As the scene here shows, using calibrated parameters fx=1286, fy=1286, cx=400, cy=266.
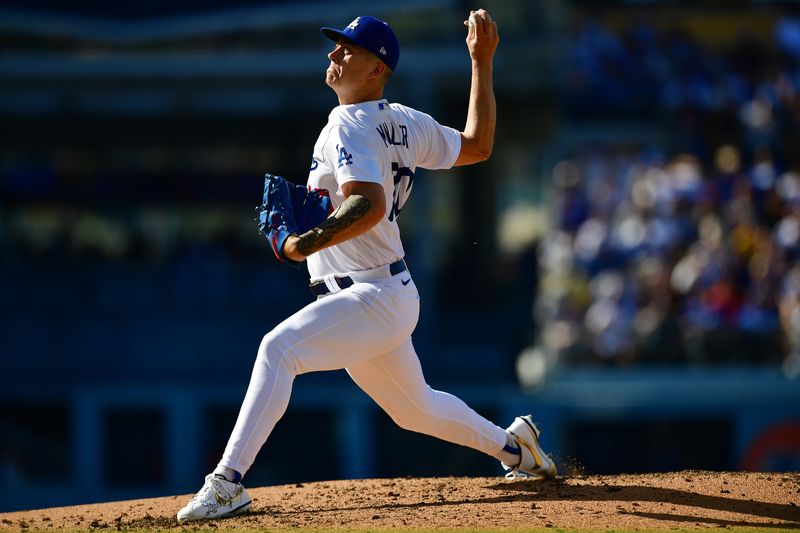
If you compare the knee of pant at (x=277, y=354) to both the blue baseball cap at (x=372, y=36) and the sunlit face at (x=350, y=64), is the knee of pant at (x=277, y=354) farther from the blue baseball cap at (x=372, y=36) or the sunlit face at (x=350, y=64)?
the blue baseball cap at (x=372, y=36)

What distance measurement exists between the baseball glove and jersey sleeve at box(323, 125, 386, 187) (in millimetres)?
116

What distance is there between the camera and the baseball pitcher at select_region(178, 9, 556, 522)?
436cm

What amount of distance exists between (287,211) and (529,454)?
1532 millimetres

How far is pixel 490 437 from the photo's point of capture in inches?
197

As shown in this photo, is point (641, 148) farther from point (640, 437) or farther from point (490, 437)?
point (490, 437)

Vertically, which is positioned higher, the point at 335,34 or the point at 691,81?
the point at 691,81

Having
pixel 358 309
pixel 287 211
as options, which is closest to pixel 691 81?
pixel 358 309

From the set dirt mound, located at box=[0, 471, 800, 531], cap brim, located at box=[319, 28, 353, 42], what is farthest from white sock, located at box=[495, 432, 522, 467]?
cap brim, located at box=[319, 28, 353, 42]

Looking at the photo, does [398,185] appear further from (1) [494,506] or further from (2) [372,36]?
(1) [494,506]

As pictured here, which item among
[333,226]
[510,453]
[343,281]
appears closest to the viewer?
[333,226]

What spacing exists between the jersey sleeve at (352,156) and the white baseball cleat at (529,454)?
4.47 ft

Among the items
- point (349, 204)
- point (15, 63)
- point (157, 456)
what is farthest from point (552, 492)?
point (15, 63)

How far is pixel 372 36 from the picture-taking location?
4.54m

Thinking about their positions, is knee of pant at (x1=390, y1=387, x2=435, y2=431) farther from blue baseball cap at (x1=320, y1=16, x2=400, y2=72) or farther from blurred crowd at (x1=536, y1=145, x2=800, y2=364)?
blurred crowd at (x1=536, y1=145, x2=800, y2=364)
